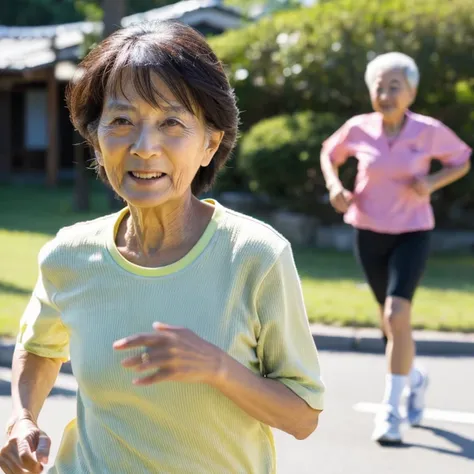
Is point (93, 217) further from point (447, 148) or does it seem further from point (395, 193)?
point (395, 193)

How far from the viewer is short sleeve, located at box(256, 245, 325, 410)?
2.26m

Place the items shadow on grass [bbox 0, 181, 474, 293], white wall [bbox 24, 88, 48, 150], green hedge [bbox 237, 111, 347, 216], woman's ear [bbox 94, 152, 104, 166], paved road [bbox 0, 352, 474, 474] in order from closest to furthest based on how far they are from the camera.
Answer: woman's ear [bbox 94, 152, 104, 166] < paved road [bbox 0, 352, 474, 474] < shadow on grass [bbox 0, 181, 474, 293] < green hedge [bbox 237, 111, 347, 216] < white wall [bbox 24, 88, 48, 150]

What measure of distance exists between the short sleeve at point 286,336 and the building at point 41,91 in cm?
2516

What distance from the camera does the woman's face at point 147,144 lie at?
2324mm

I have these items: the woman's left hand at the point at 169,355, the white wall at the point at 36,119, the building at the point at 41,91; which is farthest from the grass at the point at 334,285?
the white wall at the point at 36,119

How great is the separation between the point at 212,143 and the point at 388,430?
4.02 meters

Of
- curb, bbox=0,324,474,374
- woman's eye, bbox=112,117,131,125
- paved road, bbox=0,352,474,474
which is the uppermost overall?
woman's eye, bbox=112,117,131,125

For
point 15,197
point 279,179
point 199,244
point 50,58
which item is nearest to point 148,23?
point 199,244

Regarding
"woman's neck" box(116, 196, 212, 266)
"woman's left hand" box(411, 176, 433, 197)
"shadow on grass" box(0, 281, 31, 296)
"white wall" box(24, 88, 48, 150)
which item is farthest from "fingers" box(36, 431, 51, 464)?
"white wall" box(24, 88, 48, 150)

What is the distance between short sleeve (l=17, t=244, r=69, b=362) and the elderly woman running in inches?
0.6

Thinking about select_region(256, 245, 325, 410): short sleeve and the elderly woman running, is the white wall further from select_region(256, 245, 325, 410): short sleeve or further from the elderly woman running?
select_region(256, 245, 325, 410): short sleeve

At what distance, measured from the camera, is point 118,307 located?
228 cm

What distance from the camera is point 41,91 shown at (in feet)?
103

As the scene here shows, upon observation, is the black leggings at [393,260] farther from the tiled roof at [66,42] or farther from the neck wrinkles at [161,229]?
the tiled roof at [66,42]
